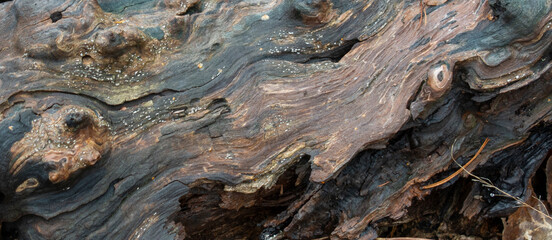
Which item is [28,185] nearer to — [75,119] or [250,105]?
[75,119]

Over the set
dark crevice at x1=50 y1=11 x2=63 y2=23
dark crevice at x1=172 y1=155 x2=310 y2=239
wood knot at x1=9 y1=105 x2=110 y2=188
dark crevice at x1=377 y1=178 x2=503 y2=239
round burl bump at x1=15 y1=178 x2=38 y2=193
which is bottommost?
dark crevice at x1=377 y1=178 x2=503 y2=239

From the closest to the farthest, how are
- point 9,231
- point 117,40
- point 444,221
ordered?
point 117,40 → point 9,231 → point 444,221

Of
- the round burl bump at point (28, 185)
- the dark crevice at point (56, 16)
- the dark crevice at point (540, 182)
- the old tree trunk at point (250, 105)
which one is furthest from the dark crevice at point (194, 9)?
the dark crevice at point (540, 182)

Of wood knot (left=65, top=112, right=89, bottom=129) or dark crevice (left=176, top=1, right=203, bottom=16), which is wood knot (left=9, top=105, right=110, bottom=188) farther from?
dark crevice (left=176, top=1, right=203, bottom=16)

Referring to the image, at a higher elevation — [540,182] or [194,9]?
[194,9]

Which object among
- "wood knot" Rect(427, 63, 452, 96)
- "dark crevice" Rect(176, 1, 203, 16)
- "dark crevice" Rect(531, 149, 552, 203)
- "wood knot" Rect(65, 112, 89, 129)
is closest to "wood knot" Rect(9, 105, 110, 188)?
"wood knot" Rect(65, 112, 89, 129)

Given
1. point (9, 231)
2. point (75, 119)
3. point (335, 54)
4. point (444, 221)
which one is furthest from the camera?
point (444, 221)

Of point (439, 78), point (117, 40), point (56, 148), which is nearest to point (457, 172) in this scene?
point (439, 78)

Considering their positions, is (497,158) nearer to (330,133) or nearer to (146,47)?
(330,133)

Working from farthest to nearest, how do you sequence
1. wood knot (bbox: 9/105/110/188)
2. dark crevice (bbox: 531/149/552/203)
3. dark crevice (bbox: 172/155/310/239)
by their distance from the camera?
dark crevice (bbox: 531/149/552/203) < dark crevice (bbox: 172/155/310/239) < wood knot (bbox: 9/105/110/188)
